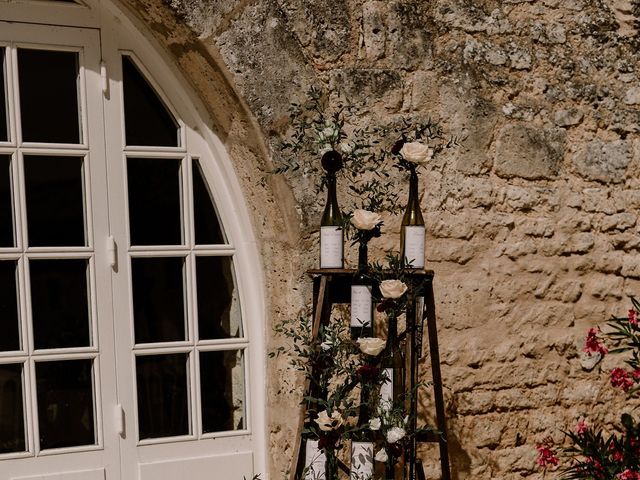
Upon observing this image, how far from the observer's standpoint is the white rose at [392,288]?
2.45 meters

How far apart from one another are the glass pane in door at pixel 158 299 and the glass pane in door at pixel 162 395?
85mm

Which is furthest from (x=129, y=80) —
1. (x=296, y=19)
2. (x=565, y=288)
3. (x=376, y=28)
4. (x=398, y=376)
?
(x=565, y=288)

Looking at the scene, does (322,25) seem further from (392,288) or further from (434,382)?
(434,382)

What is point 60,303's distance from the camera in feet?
9.20

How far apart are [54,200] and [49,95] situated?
36 centimetres

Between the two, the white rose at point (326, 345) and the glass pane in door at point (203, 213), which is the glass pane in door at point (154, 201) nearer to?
the glass pane in door at point (203, 213)

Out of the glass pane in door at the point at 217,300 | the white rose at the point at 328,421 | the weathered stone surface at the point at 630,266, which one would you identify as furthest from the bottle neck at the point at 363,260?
the weathered stone surface at the point at 630,266

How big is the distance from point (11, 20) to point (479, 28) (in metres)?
1.70

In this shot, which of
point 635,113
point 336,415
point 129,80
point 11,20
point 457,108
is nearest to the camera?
point 336,415

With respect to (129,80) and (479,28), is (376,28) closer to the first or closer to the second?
(479,28)

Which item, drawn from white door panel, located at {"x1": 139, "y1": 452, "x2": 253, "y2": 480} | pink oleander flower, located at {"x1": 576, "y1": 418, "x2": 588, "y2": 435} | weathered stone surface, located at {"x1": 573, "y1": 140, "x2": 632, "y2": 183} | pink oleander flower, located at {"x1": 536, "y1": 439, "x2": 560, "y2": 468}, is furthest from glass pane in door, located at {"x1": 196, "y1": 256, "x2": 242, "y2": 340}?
weathered stone surface, located at {"x1": 573, "y1": 140, "x2": 632, "y2": 183}

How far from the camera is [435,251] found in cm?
304

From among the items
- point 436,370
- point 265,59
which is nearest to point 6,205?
point 265,59

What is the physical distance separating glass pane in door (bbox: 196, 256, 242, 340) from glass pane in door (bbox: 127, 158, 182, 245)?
0.53ft
